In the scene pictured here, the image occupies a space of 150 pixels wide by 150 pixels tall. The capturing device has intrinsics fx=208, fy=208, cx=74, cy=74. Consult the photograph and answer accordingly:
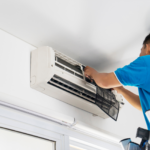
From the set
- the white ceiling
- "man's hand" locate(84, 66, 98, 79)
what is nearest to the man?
"man's hand" locate(84, 66, 98, 79)

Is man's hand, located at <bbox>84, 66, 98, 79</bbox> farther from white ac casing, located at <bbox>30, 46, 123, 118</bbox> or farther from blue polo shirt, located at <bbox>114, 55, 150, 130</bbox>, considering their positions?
blue polo shirt, located at <bbox>114, 55, 150, 130</bbox>

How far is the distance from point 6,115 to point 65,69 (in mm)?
452

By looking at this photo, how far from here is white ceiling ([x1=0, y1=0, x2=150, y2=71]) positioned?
124cm

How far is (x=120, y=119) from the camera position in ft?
5.74

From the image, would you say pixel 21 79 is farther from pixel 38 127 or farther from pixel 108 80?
pixel 108 80

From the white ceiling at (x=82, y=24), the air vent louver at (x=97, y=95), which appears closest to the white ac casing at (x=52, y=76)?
the air vent louver at (x=97, y=95)

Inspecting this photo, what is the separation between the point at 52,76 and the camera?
1213 millimetres

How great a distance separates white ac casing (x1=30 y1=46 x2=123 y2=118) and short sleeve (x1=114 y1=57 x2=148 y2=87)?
317 mm

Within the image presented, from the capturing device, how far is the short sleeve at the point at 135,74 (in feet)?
3.58

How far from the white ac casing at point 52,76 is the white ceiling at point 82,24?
128 millimetres

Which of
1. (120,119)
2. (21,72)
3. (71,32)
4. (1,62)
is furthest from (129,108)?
(1,62)

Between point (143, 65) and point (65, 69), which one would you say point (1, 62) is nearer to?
point (65, 69)

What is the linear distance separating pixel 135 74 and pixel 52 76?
0.46 meters

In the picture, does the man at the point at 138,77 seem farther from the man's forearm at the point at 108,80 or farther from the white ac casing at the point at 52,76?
the white ac casing at the point at 52,76
